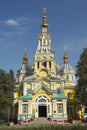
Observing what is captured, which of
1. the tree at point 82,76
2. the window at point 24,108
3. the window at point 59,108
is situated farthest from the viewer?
the window at point 24,108

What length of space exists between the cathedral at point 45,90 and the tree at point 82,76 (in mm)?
11723

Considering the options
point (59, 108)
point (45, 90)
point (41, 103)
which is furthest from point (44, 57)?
point (59, 108)

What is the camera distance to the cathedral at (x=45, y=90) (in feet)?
194

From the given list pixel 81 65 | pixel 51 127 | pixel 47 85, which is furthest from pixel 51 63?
pixel 51 127

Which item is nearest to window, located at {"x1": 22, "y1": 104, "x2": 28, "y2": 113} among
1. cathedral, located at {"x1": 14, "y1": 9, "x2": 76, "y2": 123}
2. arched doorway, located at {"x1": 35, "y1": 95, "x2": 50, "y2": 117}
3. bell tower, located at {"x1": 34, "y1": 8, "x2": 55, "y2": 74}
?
cathedral, located at {"x1": 14, "y1": 9, "x2": 76, "y2": 123}

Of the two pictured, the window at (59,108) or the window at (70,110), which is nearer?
the window at (59,108)

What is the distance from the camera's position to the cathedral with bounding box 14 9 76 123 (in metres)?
59.2

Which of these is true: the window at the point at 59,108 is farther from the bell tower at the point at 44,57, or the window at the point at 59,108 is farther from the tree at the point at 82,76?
the tree at the point at 82,76

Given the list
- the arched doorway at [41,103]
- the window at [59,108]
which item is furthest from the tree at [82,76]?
the arched doorway at [41,103]

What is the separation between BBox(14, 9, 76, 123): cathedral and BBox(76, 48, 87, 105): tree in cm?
1172

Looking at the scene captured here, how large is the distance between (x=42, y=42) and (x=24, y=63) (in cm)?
1005

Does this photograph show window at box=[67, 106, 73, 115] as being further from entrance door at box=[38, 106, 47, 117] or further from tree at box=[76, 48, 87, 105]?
tree at box=[76, 48, 87, 105]

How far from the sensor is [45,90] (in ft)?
200

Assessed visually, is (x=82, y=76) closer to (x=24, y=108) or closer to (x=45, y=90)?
(x=45, y=90)
